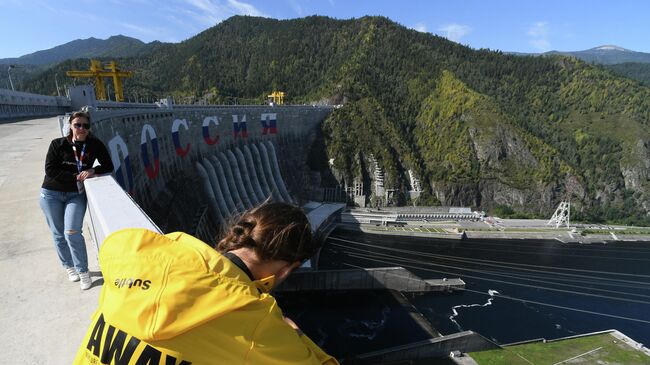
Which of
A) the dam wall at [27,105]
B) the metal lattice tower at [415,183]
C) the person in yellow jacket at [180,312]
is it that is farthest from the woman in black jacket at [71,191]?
the metal lattice tower at [415,183]

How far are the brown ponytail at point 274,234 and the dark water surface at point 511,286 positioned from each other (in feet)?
79.0

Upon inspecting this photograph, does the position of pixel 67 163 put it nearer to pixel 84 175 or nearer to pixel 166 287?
pixel 84 175

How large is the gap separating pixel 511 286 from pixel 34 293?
40.9m

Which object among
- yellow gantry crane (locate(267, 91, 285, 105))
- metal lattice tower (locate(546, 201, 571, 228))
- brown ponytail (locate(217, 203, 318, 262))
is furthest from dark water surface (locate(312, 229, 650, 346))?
yellow gantry crane (locate(267, 91, 285, 105))

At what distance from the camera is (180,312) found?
4.85 feet

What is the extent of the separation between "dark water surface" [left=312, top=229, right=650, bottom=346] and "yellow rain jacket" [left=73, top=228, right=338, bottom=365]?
24.3 meters

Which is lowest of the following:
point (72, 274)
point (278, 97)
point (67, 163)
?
point (72, 274)

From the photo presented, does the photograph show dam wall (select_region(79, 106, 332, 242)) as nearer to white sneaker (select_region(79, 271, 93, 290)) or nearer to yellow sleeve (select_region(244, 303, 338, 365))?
white sneaker (select_region(79, 271, 93, 290))

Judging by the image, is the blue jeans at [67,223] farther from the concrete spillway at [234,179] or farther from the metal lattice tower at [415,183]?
the metal lattice tower at [415,183]

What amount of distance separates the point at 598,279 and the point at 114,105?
52960mm

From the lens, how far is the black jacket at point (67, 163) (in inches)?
193

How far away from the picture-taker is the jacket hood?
1.48 meters

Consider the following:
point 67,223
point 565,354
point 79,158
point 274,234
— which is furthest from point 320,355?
point 565,354

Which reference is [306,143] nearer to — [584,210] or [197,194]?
[197,194]
